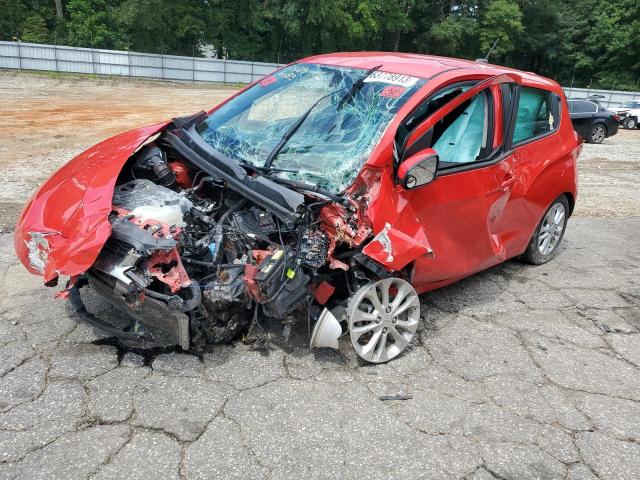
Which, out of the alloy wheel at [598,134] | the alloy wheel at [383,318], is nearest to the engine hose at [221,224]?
the alloy wheel at [383,318]

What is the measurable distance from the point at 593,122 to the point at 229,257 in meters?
15.7

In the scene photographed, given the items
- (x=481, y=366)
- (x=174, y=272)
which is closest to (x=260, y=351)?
(x=174, y=272)

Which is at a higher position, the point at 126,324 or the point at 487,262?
the point at 487,262

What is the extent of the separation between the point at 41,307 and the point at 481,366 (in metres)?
3.12

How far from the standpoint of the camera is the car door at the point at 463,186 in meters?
3.47

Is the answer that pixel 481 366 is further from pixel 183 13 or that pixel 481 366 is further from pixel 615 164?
pixel 183 13

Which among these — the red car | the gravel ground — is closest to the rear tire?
the gravel ground

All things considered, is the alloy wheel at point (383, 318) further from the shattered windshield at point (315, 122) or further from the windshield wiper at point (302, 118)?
the windshield wiper at point (302, 118)

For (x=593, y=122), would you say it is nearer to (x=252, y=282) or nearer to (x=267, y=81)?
(x=267, y=81)

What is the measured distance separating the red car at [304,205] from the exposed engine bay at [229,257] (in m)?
0.01

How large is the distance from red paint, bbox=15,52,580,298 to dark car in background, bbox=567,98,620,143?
12445mm

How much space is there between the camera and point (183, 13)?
3450 cm

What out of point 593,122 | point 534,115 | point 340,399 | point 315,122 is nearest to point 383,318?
point 340,399

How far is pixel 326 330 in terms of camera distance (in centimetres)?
314
